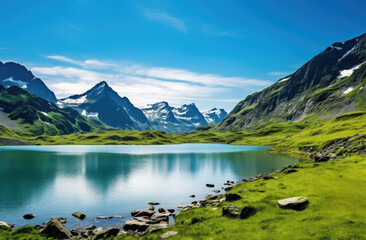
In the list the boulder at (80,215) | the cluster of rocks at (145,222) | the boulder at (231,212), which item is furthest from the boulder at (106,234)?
the boulder at (231,212)

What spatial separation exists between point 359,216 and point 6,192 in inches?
2691

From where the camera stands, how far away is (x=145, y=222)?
1411 inches

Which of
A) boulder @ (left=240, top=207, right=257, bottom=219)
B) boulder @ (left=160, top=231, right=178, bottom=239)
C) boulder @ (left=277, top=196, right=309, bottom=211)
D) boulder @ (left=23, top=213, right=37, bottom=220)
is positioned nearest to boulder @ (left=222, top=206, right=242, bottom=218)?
boulder @ (left=240, top=207, right=257, bottom=219)

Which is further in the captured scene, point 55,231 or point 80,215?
point 80,215

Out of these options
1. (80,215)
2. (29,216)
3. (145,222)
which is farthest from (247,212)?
(29,216)

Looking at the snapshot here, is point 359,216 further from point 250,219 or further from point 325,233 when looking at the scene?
point 250,219

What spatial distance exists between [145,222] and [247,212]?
592 inches

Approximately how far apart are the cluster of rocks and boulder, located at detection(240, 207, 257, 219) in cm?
1004

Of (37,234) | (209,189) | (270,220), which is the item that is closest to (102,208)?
(37,234)

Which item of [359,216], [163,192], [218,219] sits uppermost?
[359,216]

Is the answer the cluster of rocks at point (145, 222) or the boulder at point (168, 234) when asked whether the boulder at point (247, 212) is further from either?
the cluster of rocks at point (145, 222)

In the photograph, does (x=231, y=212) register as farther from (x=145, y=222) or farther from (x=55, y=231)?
(x=55, y=231)

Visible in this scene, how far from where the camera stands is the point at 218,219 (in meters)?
30.3

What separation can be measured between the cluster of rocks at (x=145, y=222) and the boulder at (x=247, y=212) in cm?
1004
